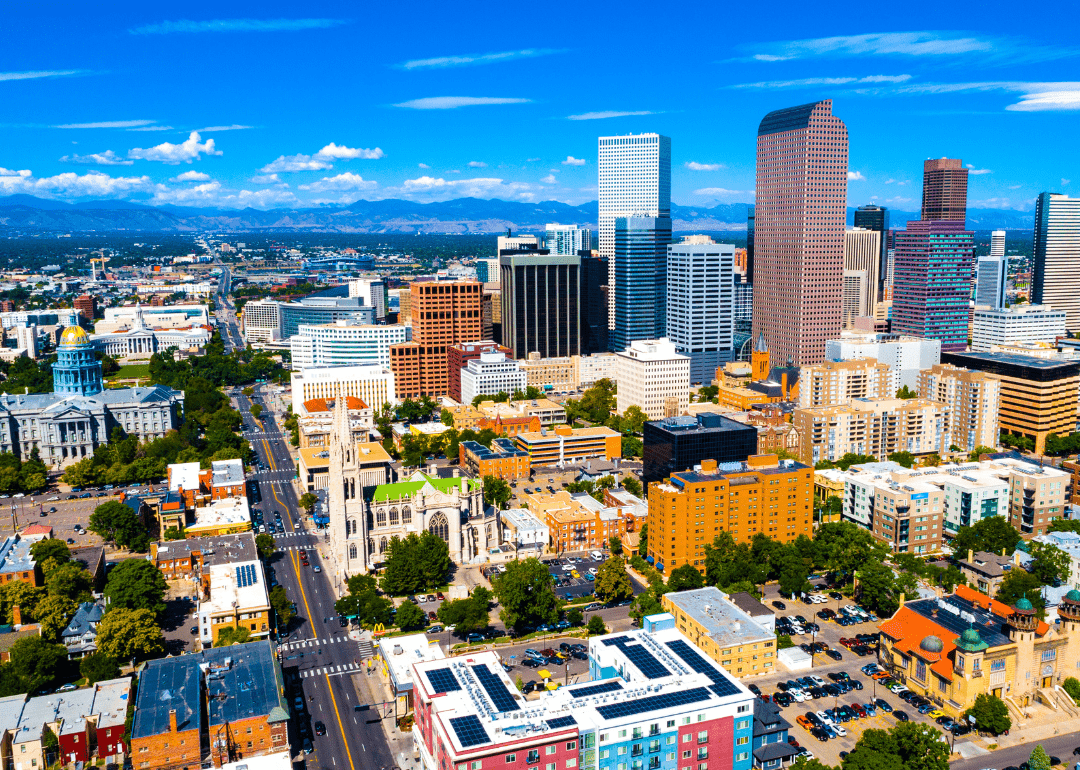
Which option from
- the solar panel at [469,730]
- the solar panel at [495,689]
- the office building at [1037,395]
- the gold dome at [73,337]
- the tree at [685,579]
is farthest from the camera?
the gold dome at [73,337]

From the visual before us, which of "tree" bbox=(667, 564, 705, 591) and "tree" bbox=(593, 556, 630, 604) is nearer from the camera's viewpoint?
"tree" bbox=(593, 556, 630, 604)

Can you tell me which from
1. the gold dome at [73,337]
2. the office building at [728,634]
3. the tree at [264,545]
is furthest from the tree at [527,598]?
the gold dome at [73,337]

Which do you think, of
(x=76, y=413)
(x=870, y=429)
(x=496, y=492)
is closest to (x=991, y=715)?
(x=496, y=492)

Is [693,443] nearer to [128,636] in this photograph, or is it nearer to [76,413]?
[128,636]

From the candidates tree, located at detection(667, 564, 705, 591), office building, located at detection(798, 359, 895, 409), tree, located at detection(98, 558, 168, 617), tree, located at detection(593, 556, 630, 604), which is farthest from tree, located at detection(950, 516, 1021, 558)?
tree, located at detection(98, 558, 168, 617)

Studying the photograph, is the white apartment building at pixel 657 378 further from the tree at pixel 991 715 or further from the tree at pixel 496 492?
the tree at pixel 991 715

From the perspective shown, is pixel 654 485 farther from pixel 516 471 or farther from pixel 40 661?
pixel 40 661

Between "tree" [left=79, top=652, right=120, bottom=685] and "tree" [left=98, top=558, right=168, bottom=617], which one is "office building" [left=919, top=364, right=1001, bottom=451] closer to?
"tree" [left=98, top=558, right=168, bottom=617]
